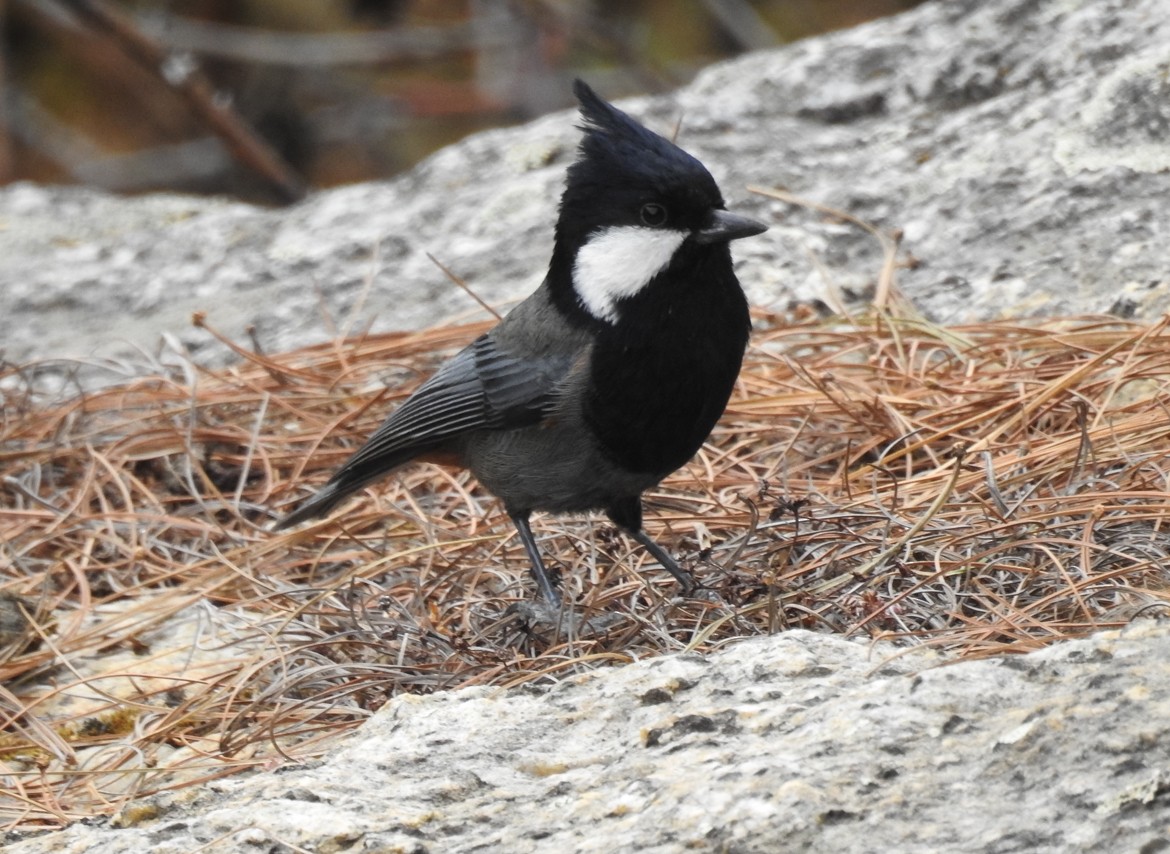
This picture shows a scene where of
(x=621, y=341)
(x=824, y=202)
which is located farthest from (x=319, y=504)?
(x=824, y=202)

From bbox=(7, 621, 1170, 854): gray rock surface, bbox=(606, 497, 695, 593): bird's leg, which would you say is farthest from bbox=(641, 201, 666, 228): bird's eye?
bbox=(7, 621, 1170, 854): gray rock surface

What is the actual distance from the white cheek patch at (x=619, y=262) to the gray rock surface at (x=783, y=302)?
3.07ft

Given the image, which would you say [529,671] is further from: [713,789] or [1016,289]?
[1016,289]

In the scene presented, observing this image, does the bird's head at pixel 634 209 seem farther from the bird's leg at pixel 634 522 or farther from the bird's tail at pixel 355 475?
the bird's tail at pixel 355 475

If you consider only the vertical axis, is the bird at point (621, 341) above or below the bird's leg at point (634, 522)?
above

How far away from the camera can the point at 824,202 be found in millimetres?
4945

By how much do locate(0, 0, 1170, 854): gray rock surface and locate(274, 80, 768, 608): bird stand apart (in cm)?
71

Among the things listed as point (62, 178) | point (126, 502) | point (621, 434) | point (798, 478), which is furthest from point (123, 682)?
point (62, 178)

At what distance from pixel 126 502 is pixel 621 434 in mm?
1687

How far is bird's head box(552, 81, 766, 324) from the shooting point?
307 cm

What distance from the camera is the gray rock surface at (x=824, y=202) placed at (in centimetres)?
436

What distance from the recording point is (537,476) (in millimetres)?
3264

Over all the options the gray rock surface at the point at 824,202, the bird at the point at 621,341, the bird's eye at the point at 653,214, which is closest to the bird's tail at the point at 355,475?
the bird at the point at 621,341

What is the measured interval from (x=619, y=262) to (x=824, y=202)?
2.01m
